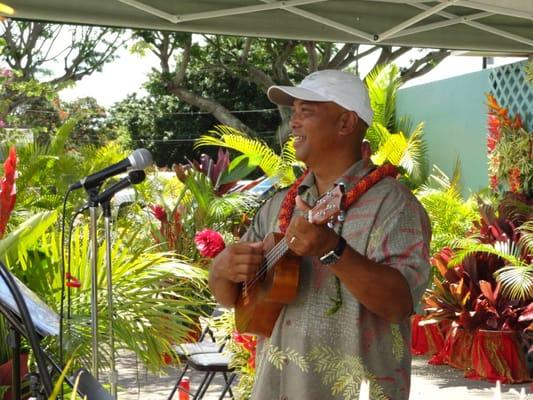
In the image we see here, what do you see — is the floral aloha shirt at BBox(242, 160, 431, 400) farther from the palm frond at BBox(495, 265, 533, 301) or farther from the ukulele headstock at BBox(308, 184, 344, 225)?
the palm frond at BBox(495, 265, 533, 301)

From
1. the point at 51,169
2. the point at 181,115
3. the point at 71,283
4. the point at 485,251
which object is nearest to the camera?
the point at 71,283

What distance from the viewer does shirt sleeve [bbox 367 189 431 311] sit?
8.28ft

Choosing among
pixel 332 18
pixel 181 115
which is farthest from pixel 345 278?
pixel 181 115

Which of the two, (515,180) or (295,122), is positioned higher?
(515,180)

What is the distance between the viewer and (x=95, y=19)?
509 cm

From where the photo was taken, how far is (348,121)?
2.71 meters

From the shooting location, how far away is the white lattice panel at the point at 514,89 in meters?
9.06

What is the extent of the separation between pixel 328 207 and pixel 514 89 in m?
7.56

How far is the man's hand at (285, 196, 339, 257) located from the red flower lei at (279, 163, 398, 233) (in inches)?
8.3

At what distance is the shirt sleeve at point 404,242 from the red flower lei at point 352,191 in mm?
73

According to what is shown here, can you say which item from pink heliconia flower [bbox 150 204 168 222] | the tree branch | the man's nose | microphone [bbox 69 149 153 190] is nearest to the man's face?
the man's nose

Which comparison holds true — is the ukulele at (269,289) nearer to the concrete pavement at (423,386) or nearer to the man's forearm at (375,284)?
the man's forearm at (375,284)

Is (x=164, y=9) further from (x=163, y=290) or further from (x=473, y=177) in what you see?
(x=473, y=177)

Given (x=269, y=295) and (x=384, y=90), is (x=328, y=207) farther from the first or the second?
(x=384, y=90)
